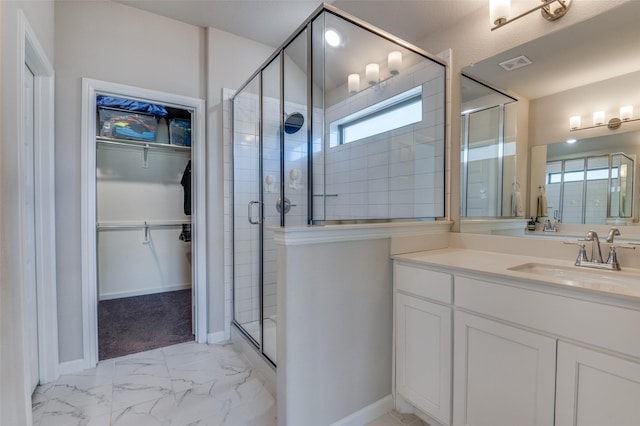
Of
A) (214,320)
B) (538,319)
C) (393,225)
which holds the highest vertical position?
(393,225)

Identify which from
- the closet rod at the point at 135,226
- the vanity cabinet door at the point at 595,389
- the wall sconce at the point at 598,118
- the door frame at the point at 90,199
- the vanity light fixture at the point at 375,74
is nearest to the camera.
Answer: the vanity cabinet door at the point at 595,389

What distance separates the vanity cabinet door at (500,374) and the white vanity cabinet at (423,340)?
0.06 meters

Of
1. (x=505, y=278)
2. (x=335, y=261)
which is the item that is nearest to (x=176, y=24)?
(x=335, y=261)

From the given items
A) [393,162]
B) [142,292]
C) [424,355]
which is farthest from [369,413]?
[142,292]

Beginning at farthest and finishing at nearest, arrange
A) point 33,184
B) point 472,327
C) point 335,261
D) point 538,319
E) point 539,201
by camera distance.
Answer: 1. point 33,184
2. point 539,201
3. point 335,261
4. point 472,327
5. point 538,319

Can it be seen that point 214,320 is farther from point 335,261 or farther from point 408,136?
point 408,136

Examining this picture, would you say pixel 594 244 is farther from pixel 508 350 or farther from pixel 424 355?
pixel 424 355

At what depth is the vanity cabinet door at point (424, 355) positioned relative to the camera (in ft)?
4.43

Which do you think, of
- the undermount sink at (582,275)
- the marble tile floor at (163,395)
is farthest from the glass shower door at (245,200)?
the undermount sink at (582,275)

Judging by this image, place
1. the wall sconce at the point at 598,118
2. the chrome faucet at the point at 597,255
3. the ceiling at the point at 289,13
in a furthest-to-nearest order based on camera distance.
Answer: the ceiling at the point at 289,13 < the wall sconce at the point at 598,118 < the chrome faucet at the point at 597,255

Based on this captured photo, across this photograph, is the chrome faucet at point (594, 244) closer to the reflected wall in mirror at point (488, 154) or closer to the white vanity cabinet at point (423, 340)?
the reflected wall in mirror at point (488, 154)

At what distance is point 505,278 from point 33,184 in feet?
8.39

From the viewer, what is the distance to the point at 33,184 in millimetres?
1753

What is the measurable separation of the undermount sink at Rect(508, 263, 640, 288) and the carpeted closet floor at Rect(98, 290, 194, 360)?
99.2 inches
